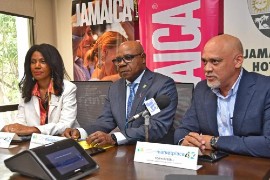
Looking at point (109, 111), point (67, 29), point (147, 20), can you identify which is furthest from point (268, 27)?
point (67, 29)

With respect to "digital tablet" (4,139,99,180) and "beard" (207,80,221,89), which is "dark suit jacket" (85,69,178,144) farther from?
"digital tablet" (4,139,99,180)

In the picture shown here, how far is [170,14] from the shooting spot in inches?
130

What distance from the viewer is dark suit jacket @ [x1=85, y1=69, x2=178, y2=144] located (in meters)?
2.21

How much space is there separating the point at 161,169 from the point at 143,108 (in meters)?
0.88

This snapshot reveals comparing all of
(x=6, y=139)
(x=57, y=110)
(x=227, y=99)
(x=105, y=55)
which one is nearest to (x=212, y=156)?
(x=227, y=99)

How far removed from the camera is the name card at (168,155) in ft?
4.64

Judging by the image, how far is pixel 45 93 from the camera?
2627 mm

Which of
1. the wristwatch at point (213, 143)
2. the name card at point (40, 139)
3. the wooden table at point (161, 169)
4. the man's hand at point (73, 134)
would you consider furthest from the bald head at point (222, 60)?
the name card at point (40, 139)

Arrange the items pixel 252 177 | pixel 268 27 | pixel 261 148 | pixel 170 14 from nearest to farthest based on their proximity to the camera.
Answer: pixel 252 177
pixel 261 148
pixel 268 27
pixel 170 14

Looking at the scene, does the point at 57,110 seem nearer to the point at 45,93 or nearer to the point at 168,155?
the point at 45,93

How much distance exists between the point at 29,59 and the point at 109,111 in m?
0.84

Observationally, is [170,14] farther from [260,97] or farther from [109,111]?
[260,97]

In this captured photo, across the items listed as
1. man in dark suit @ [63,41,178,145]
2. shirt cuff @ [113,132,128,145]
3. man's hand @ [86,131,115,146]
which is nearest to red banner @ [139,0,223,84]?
man in dark suit @ [63,41,178,145]

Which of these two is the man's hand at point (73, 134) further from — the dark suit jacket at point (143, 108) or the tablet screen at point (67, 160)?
the tablet screen at point (67, 160)
